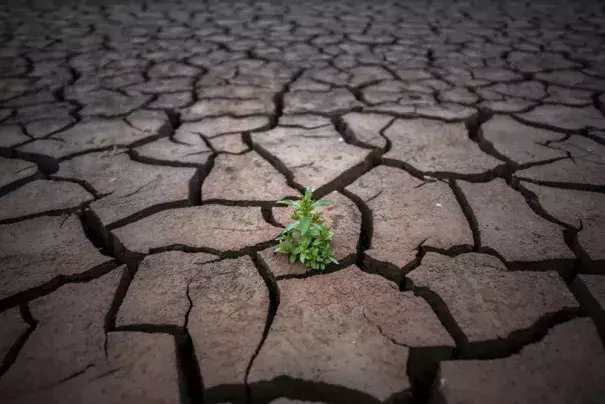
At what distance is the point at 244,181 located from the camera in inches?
71.5

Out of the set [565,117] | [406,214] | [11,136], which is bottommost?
[11,136]

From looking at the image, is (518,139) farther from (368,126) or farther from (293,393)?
(293,393)

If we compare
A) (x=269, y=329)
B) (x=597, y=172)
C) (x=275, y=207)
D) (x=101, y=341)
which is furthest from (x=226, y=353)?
(x=597, y=172)

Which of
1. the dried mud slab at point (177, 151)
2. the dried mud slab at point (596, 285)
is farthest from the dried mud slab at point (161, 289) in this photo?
the dried mud slab at point (596, 285)

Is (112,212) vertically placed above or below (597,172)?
below

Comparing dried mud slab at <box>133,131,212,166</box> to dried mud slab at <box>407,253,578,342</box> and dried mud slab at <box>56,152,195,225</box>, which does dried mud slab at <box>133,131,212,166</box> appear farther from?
dried mud slab at <box>407,253,578,342</box>

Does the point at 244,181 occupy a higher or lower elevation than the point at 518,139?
lower

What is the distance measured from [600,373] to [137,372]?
1142 mm

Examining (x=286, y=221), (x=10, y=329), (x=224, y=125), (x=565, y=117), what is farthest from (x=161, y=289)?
(x=565, y=117)

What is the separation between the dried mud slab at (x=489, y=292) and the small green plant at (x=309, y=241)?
11.3 inches

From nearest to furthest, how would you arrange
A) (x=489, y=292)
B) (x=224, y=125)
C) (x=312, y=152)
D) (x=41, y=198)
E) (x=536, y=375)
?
1. (x=536, y=375)
2. (x=489, y=292)
3. (x=41, y=198)
4. (x=312, y=152)
5. (x=224, y=125)

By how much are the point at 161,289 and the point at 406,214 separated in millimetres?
930

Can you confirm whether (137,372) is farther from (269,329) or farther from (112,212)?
(112,212)

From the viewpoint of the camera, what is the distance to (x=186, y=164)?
6.36 feet
